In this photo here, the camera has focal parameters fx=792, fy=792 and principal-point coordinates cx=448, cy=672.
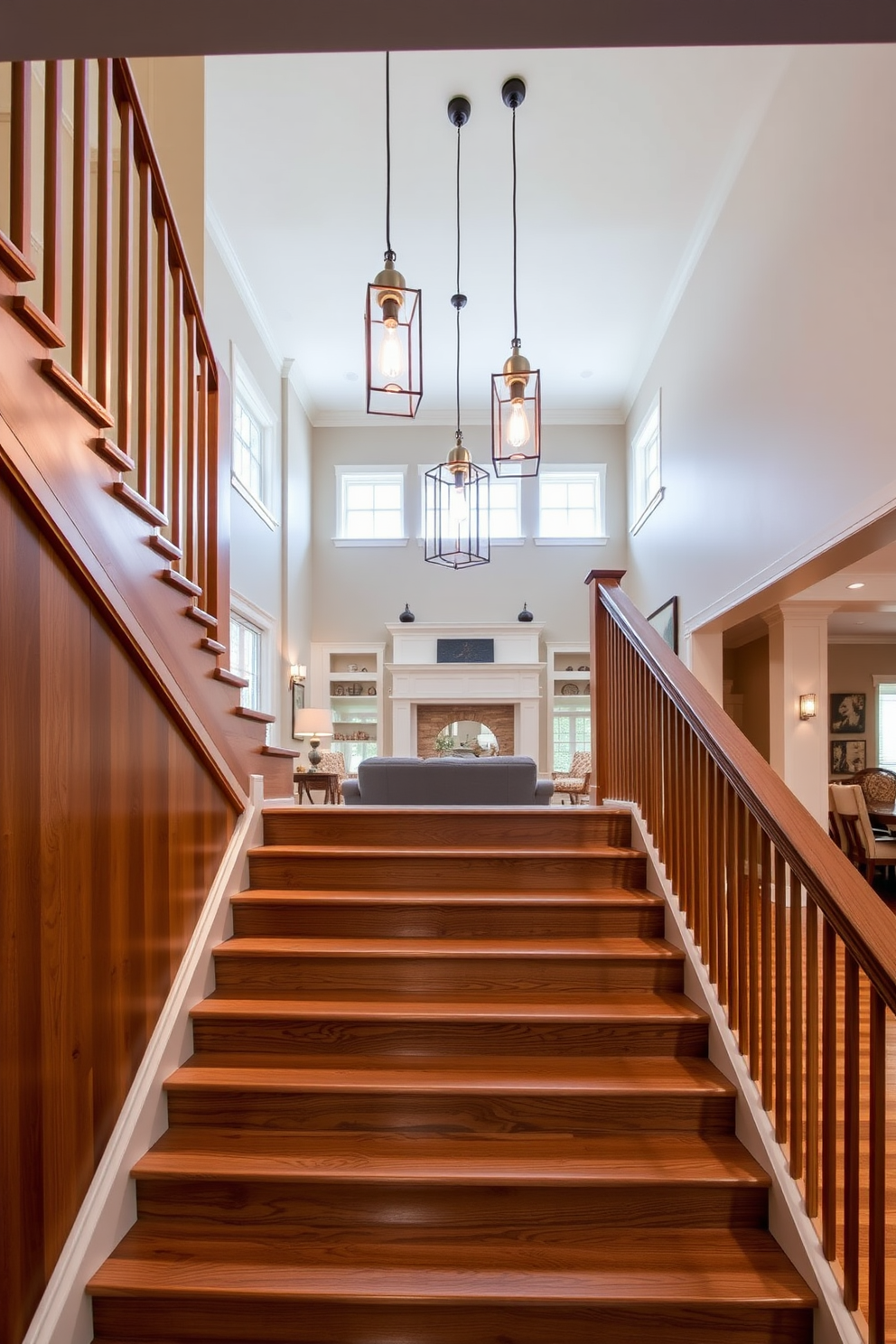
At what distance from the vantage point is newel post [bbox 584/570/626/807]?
3607 mm

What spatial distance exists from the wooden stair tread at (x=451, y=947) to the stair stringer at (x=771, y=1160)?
0.10 meters

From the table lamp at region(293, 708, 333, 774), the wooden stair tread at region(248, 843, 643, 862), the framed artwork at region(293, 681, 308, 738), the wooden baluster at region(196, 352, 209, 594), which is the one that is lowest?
the wooden stair tread at region(248, 843, 643, 862)

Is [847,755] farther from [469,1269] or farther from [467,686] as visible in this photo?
[469,1269]

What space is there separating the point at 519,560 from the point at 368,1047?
7.95 m

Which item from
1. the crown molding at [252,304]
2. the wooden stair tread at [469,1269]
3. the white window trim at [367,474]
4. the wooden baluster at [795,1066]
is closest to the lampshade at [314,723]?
the white window trim at [367,474]

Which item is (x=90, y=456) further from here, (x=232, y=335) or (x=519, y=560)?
(x=519, y=560)

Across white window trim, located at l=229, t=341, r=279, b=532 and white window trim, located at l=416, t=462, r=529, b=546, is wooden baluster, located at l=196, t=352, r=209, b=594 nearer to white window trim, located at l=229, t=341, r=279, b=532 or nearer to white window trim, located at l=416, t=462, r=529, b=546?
white window trim, located at l=229, t=341, r=279, b=532

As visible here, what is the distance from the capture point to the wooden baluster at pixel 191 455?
108 inches

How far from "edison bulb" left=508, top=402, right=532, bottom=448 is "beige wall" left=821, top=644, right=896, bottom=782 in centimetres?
683

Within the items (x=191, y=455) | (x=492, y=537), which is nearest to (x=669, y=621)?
(x=492, y=537)

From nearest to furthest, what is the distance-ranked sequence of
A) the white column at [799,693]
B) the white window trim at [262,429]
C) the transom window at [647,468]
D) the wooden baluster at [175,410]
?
the wooden baluster at [175,410] < the white column at [799,693] < the white window trim at [262,429] < the transom window at [647,468]

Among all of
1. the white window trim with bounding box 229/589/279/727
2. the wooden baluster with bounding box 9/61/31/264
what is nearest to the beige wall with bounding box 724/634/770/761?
the white window trim with bounding box 229/589/279/727

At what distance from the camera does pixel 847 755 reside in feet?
30.8

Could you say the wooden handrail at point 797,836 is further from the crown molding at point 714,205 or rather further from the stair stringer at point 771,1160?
the crown molding at point 714,205
